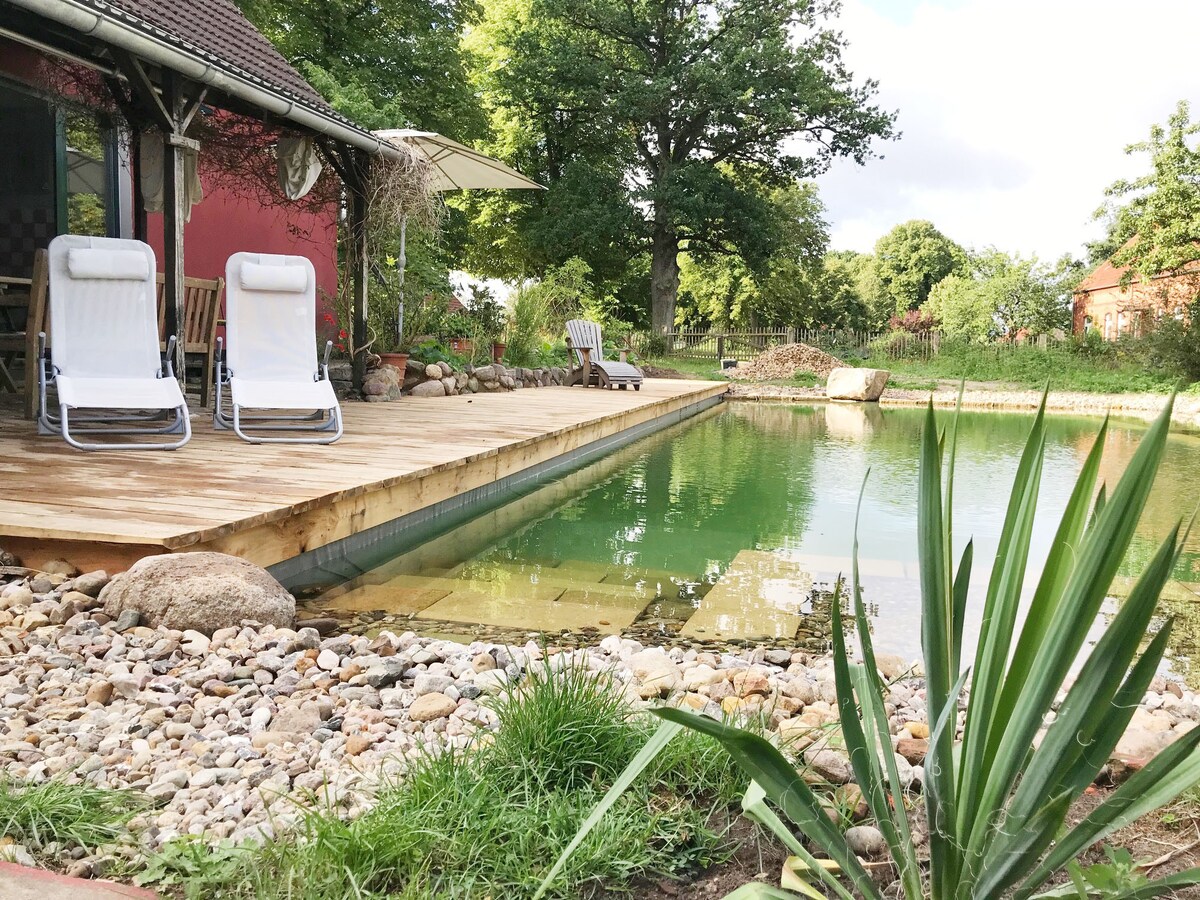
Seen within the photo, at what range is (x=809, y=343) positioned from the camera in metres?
23.8

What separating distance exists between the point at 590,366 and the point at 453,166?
11.5ft

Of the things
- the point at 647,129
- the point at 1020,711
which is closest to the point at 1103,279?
the point at 647,129

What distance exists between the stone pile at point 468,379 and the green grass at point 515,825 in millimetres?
7847

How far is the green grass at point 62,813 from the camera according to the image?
147 cm

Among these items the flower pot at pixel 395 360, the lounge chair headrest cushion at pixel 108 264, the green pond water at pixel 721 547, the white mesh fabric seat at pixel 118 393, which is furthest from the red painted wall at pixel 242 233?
the green pond water at pixel 721 547

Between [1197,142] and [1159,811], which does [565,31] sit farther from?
[1159,811]

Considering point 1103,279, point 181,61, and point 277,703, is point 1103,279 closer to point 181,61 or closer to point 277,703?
point 181,61

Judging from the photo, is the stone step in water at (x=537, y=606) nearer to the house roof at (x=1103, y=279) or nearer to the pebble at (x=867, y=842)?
the pebble at (x=867, y=842)

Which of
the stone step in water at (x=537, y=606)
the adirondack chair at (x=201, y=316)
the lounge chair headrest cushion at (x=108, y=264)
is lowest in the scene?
the stone step in water at (x=537, y=606)

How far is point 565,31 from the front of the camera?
24281mm

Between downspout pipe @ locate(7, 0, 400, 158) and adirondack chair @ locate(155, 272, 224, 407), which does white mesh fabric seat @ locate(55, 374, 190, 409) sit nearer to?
adirondack chair @ locate(155, 272, 224, 407)

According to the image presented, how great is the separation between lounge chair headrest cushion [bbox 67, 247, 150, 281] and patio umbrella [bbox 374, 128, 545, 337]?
13.7 ft

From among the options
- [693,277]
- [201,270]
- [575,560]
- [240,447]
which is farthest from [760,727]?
[693,277]

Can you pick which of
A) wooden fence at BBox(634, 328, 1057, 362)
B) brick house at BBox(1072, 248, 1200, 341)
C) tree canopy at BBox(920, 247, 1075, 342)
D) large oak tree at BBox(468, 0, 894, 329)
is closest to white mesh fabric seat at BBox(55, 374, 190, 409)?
wooden fence at BBox(634, 328, 1057, 362)
